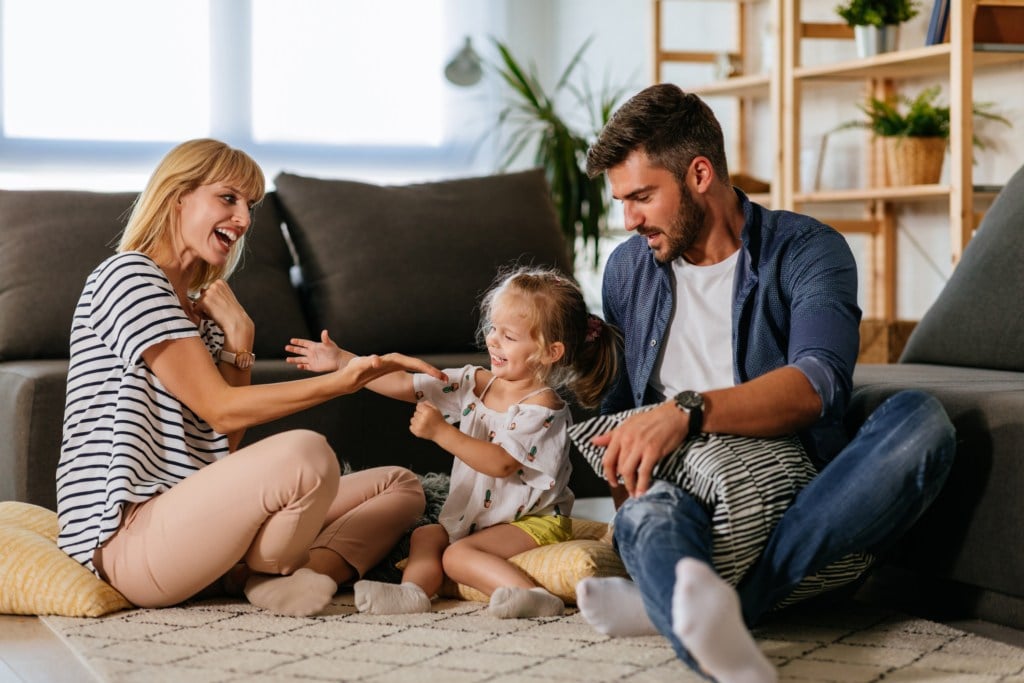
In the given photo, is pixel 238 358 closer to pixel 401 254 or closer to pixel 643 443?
pixel 643 443

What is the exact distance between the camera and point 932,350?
270 cm

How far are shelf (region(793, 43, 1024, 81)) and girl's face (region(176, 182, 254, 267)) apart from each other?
7.31 feet

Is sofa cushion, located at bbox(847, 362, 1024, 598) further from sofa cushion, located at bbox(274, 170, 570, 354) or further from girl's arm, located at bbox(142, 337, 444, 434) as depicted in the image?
sofa cushion, located at bbox(274, 170, 570, 354)

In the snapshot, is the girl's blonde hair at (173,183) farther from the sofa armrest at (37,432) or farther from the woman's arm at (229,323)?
the sofa armrest at (37,432)

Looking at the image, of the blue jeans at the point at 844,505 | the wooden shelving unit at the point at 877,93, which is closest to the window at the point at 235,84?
the wooden shelving unit at the point at 877,93

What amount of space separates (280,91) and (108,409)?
392 cm

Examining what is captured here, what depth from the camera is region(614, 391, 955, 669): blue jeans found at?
69.0 inches

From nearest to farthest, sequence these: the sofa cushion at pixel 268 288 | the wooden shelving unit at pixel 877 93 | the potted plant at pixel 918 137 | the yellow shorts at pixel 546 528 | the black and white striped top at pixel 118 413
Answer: the black and white striped top at pixel 118 413, the yellow shorts at pixel 546 528, the sofa cushion at pixel 268 288, the wooden shelving unit at pixel 877 93, the potted plant at pixel 918 137

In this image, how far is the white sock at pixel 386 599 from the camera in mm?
2047

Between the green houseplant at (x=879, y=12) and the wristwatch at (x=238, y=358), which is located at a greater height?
the green houseplant at (x=879, y=12)

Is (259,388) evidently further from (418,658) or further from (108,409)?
(418,658)

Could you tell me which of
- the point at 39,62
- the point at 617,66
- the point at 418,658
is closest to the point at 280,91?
the point at 39,62

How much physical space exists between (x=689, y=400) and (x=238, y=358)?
0.85 metres

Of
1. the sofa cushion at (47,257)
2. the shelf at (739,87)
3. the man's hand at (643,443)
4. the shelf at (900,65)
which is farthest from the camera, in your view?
the shelf at (739,87)
